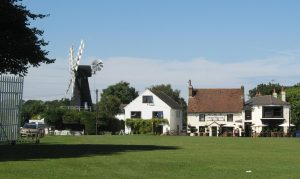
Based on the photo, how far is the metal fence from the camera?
139 feet

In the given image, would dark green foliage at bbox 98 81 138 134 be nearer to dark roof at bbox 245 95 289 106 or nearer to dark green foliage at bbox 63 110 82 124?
dark green foliage at bbox 63 110 82 124

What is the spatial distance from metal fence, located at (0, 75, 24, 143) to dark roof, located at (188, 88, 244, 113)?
71874 mm

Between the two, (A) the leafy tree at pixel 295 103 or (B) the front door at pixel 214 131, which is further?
(A) the leafy tree at pixel 295 103

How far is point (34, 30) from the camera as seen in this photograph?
36094 millimetres

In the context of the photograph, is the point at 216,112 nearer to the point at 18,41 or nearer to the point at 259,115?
the point at 259,115

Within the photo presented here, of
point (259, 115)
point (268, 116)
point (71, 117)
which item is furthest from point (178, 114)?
point (71, 117)

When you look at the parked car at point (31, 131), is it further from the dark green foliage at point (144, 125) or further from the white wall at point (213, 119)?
the white wall at point (213, 119)

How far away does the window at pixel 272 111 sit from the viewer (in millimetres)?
110188

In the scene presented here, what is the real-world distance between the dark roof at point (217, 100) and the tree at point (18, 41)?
7863 cm

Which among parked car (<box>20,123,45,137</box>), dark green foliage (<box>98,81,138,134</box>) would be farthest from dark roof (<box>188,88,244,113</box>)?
parked car (<box>20,123,45,137</box>)

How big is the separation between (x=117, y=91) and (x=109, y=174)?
14283cm

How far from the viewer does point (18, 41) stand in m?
34.0

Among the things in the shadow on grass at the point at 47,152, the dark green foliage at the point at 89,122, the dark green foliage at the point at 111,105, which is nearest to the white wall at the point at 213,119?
the dark green foliage at the point at 89,122

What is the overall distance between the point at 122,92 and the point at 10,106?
11946 centimetres
